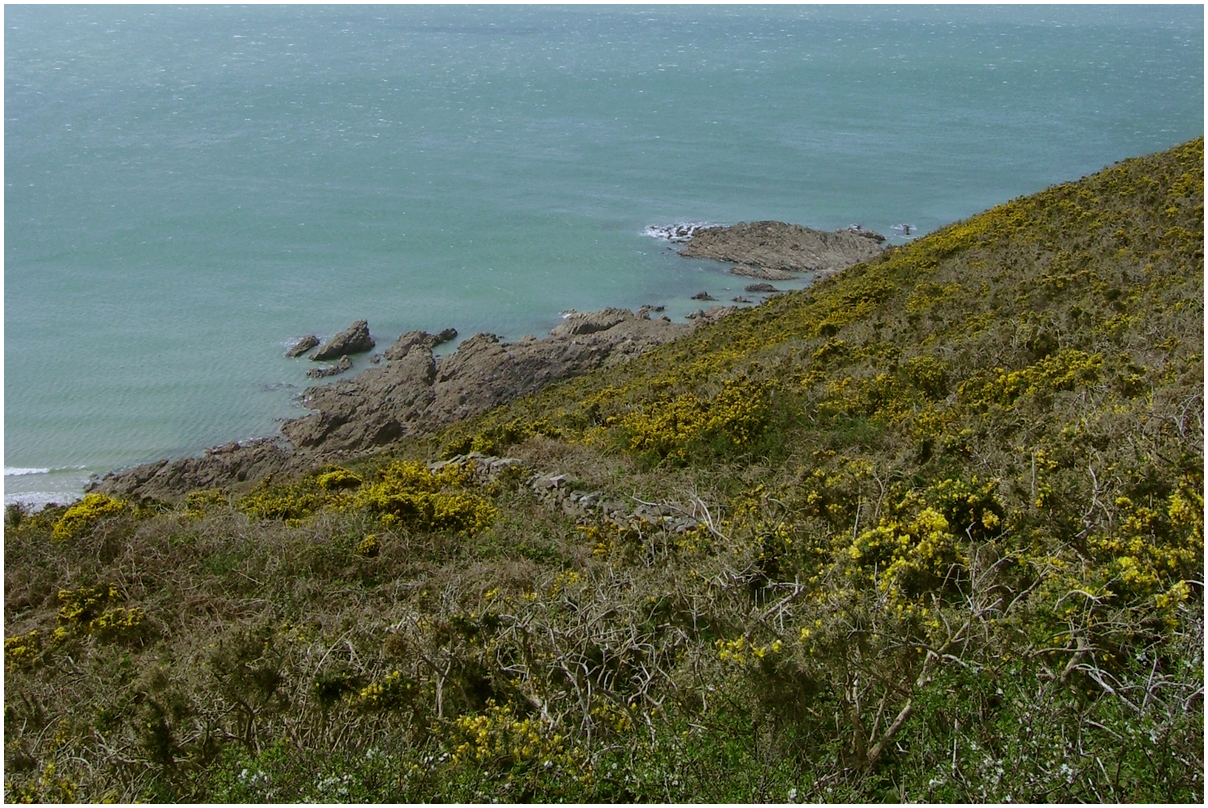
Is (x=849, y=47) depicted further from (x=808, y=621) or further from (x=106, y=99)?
(x=808, y=621)

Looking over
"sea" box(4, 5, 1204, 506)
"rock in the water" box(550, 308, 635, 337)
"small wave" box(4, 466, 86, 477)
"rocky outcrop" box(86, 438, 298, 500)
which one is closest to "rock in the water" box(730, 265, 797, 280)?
"sea" box(4, 5, 1204, 506)

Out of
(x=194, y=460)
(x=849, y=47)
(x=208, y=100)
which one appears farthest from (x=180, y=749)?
(x=849, y=47)

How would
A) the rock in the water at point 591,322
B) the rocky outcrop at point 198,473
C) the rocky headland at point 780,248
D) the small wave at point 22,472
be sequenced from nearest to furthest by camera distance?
the rocky outcrop at point 198,473 → the small wave at point 22,472 → the rock in the water at point 591,322 → the rocky headland at point 780,248

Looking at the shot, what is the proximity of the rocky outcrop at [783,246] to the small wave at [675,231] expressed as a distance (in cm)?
47

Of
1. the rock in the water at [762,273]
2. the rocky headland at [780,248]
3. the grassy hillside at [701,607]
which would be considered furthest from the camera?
the rocky headland at [780,248]

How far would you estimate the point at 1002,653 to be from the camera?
18.2 feet

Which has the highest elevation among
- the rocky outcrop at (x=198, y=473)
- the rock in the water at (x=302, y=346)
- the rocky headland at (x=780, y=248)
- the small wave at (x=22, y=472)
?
the rocky headland at (x=780, y=248)

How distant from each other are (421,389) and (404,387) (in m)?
0.48

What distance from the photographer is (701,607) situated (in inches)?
272

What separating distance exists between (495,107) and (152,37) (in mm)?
41025

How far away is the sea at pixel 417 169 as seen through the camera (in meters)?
26.5

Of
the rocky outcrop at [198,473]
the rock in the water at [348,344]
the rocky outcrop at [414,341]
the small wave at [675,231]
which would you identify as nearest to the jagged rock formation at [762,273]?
the small wave at [675,231]

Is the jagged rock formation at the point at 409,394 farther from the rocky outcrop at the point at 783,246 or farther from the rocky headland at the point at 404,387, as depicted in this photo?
the rocky outcrop at the point at 783,246

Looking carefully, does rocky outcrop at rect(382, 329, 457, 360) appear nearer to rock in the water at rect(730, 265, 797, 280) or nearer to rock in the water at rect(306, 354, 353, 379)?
rock in the water at rect(306, 354, 353, 379)
